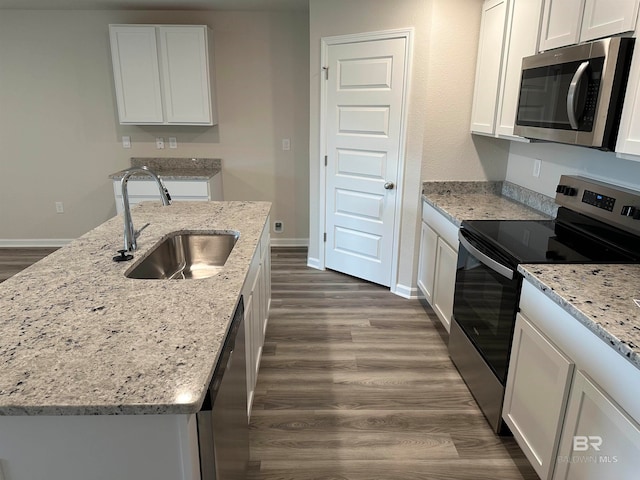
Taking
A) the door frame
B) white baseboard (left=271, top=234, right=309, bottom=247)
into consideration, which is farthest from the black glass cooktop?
white baseboard (left=271, top=234, right=309, bottom=247)

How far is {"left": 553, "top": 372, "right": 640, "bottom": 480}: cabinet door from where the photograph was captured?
1287 mm

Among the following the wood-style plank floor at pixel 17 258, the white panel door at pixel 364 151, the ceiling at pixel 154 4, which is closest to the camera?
the white panel door at pixel 364 151

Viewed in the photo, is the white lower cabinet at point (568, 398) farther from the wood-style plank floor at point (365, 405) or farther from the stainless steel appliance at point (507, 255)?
the wood-style plank floor at point (365, 405)

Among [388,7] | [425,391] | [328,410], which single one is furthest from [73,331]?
[388,7]

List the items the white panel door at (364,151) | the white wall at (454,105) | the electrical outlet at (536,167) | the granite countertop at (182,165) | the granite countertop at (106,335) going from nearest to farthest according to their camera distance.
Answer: the granite countertop at (106,335), the electrical outlet at (536,167), the white wall at (454,105), the white panel door at (364,151), the granite countertop at (182,165)

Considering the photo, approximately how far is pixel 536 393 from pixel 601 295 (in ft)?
1.61

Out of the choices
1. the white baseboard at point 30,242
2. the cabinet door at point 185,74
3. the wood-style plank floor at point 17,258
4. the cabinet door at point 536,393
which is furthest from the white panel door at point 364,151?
the white baseboard at point 30,242

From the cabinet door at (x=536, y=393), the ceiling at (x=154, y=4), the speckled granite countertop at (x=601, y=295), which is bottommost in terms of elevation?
the cabinet door at (x=536, y=393)

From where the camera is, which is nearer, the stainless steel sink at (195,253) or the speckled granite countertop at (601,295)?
the speckled granite countertop at (601,295)

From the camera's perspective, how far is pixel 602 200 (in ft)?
7.16

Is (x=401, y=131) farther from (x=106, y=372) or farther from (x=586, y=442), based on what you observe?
(x=106, y=372)

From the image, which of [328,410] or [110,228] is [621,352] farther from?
[110,228]

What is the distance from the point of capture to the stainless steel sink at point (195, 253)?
2346 millimetres

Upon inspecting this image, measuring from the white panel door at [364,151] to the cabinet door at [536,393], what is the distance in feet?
6.33
